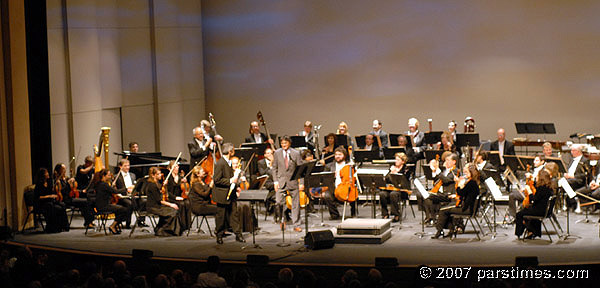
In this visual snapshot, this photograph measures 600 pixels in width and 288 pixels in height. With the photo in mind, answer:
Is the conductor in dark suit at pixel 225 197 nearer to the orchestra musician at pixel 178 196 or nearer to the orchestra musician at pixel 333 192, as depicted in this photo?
the orchestra musician at pixel 178 196

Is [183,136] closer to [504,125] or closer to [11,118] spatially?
[11,118]

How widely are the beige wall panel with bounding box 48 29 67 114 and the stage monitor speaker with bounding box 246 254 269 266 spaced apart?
5.97m

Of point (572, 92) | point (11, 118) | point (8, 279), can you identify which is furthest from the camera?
point (572, 92)

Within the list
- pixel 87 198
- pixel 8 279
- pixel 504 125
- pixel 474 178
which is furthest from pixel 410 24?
pixel 8 279

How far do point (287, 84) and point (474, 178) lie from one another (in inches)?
333

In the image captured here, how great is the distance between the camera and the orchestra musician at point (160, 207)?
10.8m

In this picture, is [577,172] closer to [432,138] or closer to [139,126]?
[432,138]

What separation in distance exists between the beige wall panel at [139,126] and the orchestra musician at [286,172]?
4.94 metres

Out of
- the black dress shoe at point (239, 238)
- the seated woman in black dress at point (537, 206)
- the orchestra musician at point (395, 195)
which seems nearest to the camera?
the seated woman in black dress at point (537, 206)

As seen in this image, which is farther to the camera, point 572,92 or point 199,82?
point 199,82

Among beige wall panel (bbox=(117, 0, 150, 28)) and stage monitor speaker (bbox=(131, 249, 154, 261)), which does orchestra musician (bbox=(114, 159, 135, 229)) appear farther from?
beige wall panel (bbox=(117, 0, 150, 28))

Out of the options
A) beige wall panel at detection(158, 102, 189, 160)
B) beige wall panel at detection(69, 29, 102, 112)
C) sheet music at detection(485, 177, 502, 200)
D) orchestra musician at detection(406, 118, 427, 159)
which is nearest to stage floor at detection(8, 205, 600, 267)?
sheet music at detection(485, 177, 502, 200)

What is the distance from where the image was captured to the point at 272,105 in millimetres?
18172

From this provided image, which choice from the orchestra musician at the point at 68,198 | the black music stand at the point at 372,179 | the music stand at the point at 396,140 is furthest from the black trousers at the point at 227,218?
the music stand at the point at 396,140
